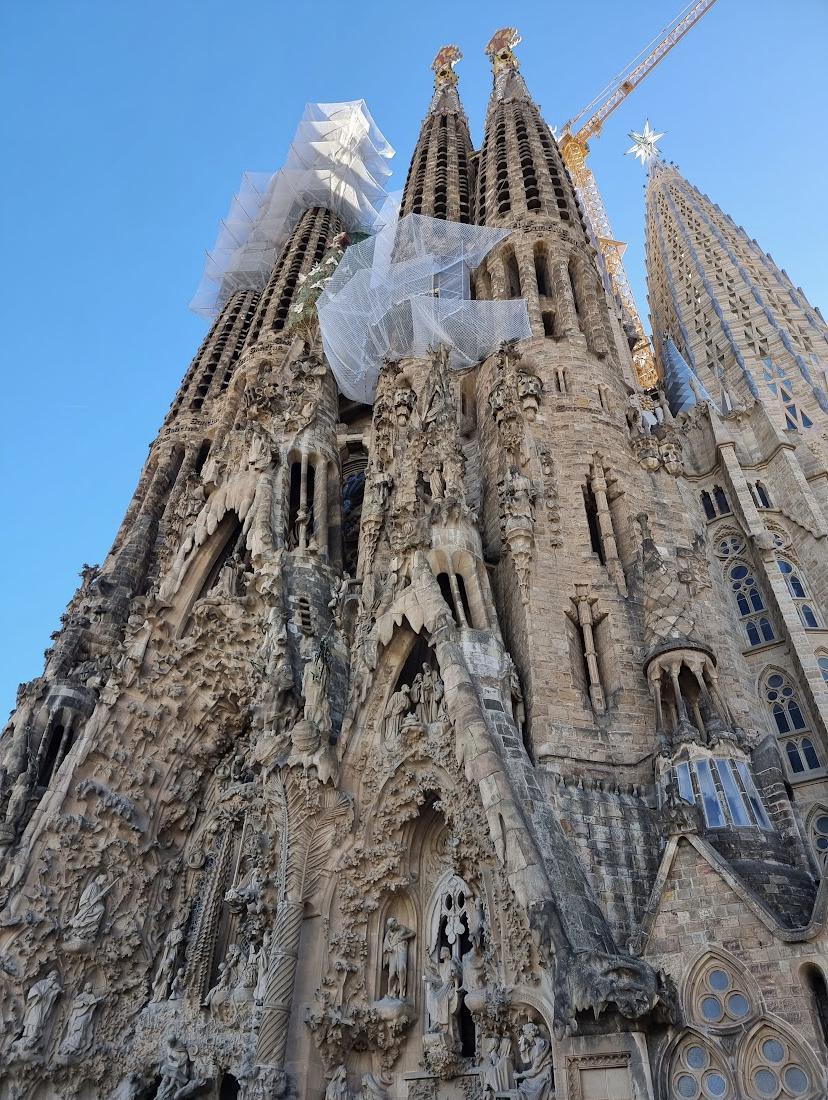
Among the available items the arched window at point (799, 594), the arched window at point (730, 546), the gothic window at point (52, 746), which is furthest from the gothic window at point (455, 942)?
the gothic window at point (52, 746)

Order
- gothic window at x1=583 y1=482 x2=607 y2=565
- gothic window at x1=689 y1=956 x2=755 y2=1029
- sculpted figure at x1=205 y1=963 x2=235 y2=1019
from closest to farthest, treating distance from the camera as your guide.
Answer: gothic window at x1=689 y1=956 x2=755 y2=1029, sculpted figure at x1=205 y1=963 x2=235 y2=1019, gothic window at x1=583 y1=482 x2=607 y2=565

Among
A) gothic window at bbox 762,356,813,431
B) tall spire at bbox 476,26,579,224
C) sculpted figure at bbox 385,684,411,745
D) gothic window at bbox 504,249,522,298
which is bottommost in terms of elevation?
sculpted figure at bbox 385,684,411,745

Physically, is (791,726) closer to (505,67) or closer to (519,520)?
(519,520)

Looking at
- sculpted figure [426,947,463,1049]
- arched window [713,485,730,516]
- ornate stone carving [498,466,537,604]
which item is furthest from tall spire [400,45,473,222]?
sculpted figure [426,947,463,1049]

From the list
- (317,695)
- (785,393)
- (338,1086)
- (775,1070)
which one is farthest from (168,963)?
(785,393)

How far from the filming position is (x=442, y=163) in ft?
103

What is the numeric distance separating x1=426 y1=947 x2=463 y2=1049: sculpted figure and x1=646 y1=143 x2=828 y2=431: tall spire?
1242 centimetres

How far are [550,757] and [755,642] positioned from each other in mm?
5236

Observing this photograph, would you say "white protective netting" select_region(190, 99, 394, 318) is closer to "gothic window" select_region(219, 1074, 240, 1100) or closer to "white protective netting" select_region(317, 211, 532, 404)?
"white protective netting" select_region(317, 211, 532, 404)

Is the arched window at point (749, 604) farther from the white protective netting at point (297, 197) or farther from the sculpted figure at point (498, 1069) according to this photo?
the white protective netting at point (297, 197)

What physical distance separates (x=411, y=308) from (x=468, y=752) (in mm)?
12976

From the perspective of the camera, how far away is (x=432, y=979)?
396 inches

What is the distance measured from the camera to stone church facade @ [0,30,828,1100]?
27.7 feet

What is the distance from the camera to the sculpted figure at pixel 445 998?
31.5 feet
